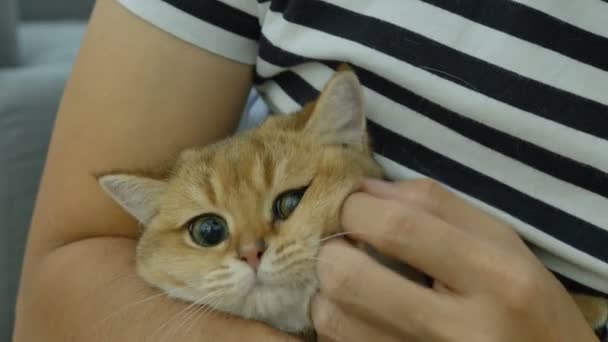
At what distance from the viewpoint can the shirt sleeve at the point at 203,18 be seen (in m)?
0.87

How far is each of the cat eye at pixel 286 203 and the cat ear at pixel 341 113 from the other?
0.31ft

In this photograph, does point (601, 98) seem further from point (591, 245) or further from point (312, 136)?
point (312, 136)

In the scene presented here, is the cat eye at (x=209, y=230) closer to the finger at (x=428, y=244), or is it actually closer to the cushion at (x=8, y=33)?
the finger at (x=428, y=244)

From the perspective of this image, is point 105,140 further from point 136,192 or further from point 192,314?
point 192,314

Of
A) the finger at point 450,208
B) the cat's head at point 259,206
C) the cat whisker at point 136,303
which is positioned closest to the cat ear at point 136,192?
the cat's head at point 259,206

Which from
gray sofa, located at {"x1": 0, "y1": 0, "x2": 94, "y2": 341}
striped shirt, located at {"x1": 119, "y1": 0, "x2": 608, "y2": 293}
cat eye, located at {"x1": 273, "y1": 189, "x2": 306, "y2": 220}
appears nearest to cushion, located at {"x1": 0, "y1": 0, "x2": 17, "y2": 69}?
gray sofa, located at {"x1": 0, "y1": 0, "x2": 94, "y2": 341}

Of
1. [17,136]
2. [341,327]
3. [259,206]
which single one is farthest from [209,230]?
[17,136]

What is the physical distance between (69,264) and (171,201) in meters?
0.17

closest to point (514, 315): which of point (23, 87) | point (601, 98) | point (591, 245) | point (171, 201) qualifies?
point (591, 245)

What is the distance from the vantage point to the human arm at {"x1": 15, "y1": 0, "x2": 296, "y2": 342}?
2.85 feet

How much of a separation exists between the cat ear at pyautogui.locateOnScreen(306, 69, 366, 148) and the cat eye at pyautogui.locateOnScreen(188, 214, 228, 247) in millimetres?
165

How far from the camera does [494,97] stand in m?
0.72

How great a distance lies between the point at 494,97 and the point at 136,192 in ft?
1.60

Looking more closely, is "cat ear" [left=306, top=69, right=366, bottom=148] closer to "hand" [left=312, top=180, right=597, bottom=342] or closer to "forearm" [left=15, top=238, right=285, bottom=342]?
"hand" [left=312, top=180, right=597, bottom=342]
